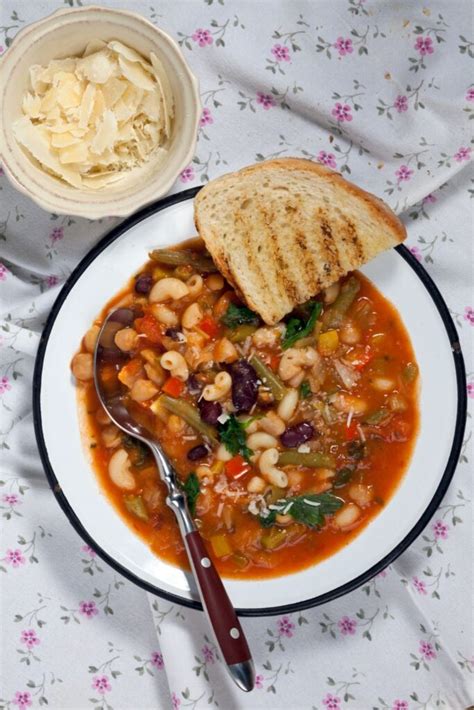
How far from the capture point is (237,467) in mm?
3537

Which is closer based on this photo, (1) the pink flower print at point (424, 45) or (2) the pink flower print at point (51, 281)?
(1) the pink flower print at point (424, 45)

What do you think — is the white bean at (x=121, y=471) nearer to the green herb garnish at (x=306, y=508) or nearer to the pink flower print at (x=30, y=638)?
the green herb garnish at (x=306, y=508)

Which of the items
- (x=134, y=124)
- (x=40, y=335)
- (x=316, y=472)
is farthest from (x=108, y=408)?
(x=134, y=124)

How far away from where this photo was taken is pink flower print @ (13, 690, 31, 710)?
12.6 ft

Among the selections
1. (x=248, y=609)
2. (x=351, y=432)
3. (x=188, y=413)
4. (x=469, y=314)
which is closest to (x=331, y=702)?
(x=248, y=609)

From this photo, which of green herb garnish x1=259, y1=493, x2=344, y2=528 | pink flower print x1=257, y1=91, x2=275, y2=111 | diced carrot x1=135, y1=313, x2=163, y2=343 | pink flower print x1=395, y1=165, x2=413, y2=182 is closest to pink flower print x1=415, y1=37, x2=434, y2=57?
pink flower print x1=395, y1=165, x2=413, y2=182

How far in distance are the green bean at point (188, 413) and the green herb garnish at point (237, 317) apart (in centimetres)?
42

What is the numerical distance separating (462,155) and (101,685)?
3183mm

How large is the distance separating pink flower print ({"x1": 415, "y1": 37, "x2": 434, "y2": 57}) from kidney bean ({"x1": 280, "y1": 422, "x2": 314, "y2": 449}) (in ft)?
6.20

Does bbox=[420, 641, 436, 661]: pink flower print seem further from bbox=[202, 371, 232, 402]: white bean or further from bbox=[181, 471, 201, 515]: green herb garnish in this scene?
bbox=[202, 371, 232, 402]: white bean

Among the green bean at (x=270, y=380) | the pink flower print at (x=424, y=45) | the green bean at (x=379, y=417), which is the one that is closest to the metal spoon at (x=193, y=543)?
the green bean at (x=270, y=380)

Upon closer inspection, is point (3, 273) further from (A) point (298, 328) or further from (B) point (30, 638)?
(B) point (30, 638)

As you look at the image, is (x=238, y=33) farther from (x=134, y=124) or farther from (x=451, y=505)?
(x=451, y=505)

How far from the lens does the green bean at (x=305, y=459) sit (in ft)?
11.5
